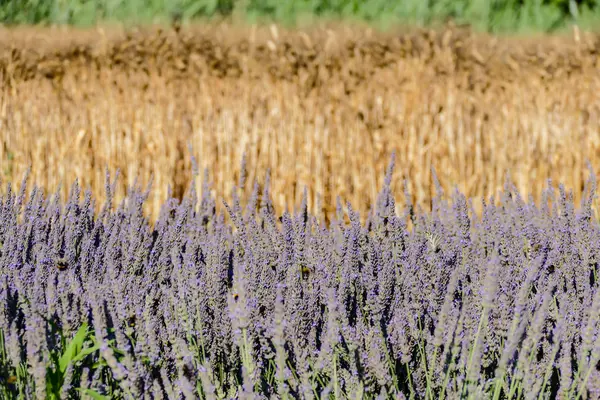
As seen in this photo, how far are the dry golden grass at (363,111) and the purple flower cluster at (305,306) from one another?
A: 1.46 m

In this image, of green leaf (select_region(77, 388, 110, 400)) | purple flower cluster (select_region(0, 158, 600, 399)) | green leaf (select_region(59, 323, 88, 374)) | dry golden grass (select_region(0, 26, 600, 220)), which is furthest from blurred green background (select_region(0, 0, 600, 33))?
green leaf (select_region(77, 388, 110, 400))

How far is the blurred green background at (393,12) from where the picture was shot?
4.90m

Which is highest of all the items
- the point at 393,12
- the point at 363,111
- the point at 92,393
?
the point at 393,12

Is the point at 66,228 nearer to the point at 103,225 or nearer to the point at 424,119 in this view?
the point at 103,225

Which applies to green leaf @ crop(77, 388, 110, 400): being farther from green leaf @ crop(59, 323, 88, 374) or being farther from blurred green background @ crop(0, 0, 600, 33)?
blurred green background @ crop(0, 0, 600, 33)

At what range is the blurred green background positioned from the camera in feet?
16.1

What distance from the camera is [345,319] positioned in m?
1.92

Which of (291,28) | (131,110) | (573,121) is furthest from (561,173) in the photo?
(131,110)

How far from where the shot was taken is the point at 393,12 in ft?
16.2

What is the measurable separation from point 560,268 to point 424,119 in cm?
218

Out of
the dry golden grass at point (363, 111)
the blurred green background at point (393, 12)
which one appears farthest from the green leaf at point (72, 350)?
the blurred green background at point (393, 12)

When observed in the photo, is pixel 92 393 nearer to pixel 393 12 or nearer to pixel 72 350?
pixel 72 350

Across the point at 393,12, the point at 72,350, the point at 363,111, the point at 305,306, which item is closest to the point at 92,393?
the point at 72,350

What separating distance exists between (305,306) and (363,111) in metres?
2.67
